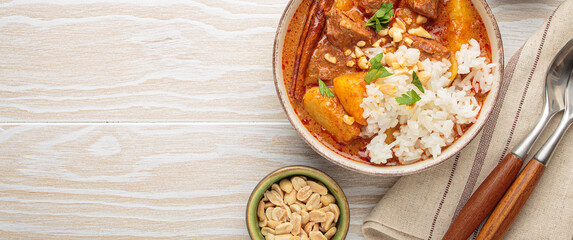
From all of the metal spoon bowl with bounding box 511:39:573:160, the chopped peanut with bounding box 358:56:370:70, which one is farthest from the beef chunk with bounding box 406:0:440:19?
the metal spoon bowl with bounding box 511:39:573:160

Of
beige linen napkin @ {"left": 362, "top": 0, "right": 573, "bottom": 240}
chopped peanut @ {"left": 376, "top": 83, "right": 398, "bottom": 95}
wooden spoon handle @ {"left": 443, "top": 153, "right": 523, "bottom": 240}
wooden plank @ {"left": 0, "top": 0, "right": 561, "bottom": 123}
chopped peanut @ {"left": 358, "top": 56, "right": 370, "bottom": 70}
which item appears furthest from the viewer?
wooden plank @ {"left": 0, "top": 0, "right": 561, "bottom": 123}

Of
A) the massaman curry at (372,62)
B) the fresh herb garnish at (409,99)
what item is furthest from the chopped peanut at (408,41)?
the fresh herb garnish at (409,99)

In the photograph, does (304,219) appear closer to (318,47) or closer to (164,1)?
(318,47)

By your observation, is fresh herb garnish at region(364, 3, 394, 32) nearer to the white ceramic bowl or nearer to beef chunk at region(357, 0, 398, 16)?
beef chunk at region(357, 0, 398, 16)

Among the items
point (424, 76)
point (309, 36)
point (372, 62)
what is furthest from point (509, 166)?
point (309, 36)

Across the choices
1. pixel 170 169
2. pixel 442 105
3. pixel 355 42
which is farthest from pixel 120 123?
pixel 442 105

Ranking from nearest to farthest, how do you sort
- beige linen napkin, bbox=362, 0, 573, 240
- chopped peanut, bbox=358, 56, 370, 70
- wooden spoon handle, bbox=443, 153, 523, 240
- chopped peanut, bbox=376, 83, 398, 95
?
chopped peanut, bbox=376, 83, 398, 95
chopped peanut, bbox=358, 56, 370, 70
wooden spoon handle, bbox=443, 153, 523, 240
beige linen napkin, bbox=362, 0, 573, 240
